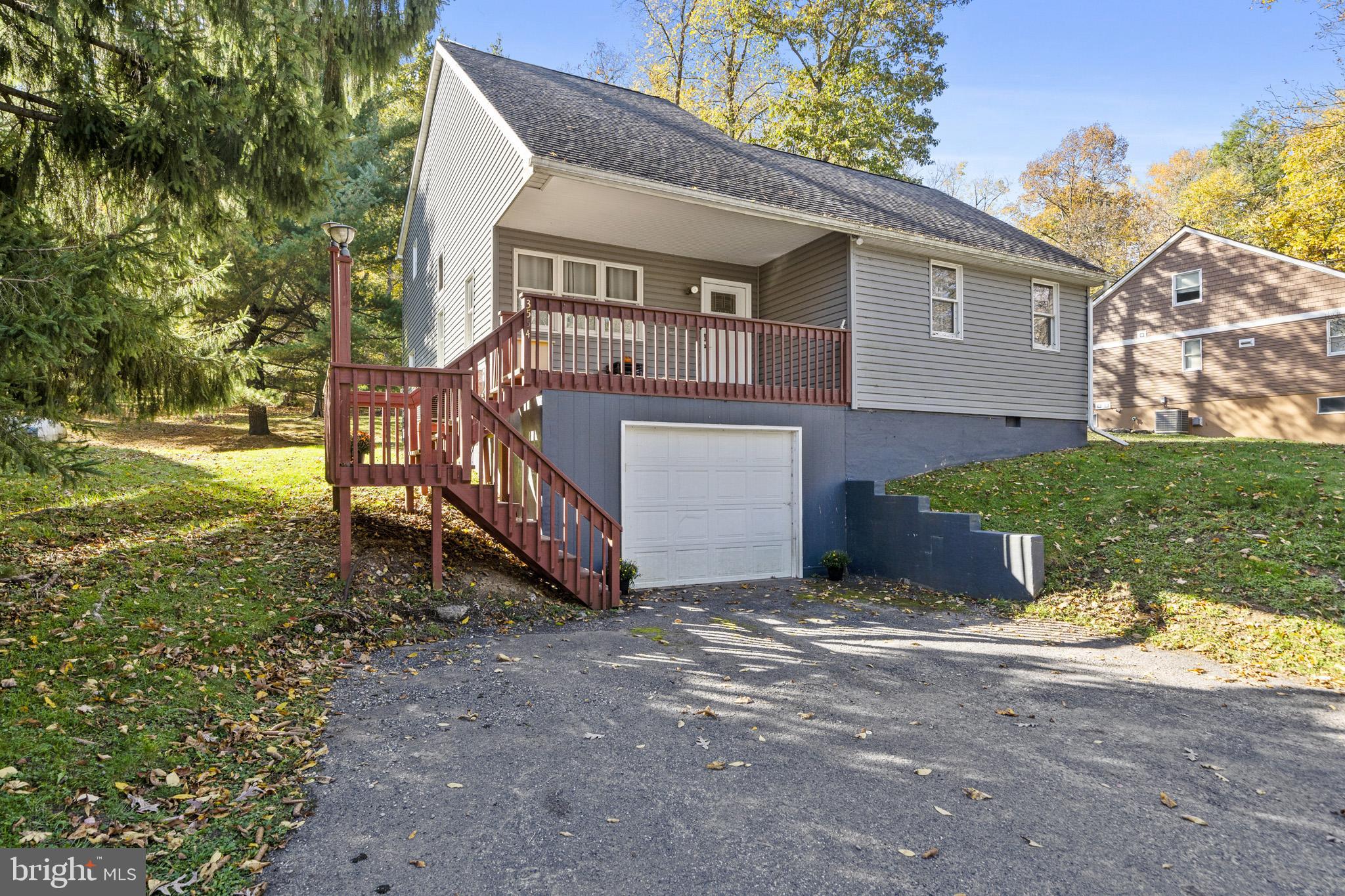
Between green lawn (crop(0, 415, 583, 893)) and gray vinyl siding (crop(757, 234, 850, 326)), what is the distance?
649 cm

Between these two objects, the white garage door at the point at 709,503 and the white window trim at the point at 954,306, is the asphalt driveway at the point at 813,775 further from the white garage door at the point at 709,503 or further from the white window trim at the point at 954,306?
the white window trim at the point at 954,306

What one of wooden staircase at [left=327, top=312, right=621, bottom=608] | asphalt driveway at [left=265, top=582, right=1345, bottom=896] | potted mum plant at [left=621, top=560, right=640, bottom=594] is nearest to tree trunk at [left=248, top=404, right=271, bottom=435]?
wooden staircase at [left=327, top=312, right=621, bottom=608]

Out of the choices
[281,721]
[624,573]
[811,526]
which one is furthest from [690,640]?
[811,526]

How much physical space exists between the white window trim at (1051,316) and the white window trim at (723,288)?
5220 millimetres

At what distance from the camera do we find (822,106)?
73.9 ft

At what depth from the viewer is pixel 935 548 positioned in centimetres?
909

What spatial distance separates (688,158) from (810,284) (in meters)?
2.87

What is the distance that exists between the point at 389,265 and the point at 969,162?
86.8ft

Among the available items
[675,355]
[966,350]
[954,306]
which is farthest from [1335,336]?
[675,355]

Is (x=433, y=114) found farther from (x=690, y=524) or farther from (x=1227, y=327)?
(x=1227, y=327)

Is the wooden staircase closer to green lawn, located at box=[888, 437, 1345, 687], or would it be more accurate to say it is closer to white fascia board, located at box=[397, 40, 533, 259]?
white fascia board, located at box=[397, 40, 533, 259]

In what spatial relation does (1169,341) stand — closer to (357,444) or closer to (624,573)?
(624,573)

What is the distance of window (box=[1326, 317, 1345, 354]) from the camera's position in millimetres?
18775

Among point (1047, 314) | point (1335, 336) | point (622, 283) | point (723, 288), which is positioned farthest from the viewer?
point (1335, 336)
